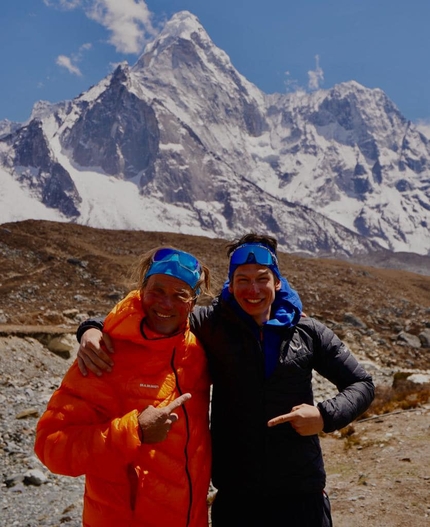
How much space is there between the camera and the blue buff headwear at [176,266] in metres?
3.73

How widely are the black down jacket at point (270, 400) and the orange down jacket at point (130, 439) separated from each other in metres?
0.26

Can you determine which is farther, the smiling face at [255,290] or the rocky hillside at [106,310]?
the rocky hillside at [106,310]

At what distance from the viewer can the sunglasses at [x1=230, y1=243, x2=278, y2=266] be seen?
13.0 ft

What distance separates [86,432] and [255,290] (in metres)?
1.54

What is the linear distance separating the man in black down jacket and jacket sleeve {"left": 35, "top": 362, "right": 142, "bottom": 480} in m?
0.25

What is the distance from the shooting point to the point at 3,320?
2405 cm

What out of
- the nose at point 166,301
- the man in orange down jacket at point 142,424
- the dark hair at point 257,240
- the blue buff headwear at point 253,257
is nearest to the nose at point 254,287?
the blue buff headwear at point 253,257

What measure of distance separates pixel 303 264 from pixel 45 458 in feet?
164

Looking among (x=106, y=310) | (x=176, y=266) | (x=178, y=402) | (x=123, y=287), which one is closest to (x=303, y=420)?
(x=178, y=402)

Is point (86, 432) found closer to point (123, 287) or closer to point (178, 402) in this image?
point (178, 402)

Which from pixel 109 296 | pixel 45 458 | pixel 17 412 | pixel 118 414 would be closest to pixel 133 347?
pixel 118 414

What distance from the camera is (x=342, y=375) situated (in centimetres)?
382

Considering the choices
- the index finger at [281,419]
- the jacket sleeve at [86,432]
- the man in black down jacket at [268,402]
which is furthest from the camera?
the man in black down jacket at [268,402]

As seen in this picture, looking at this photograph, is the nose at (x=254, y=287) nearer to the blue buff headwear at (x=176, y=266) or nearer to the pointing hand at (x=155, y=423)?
the blue buff headwear at (x=176, y=266)
